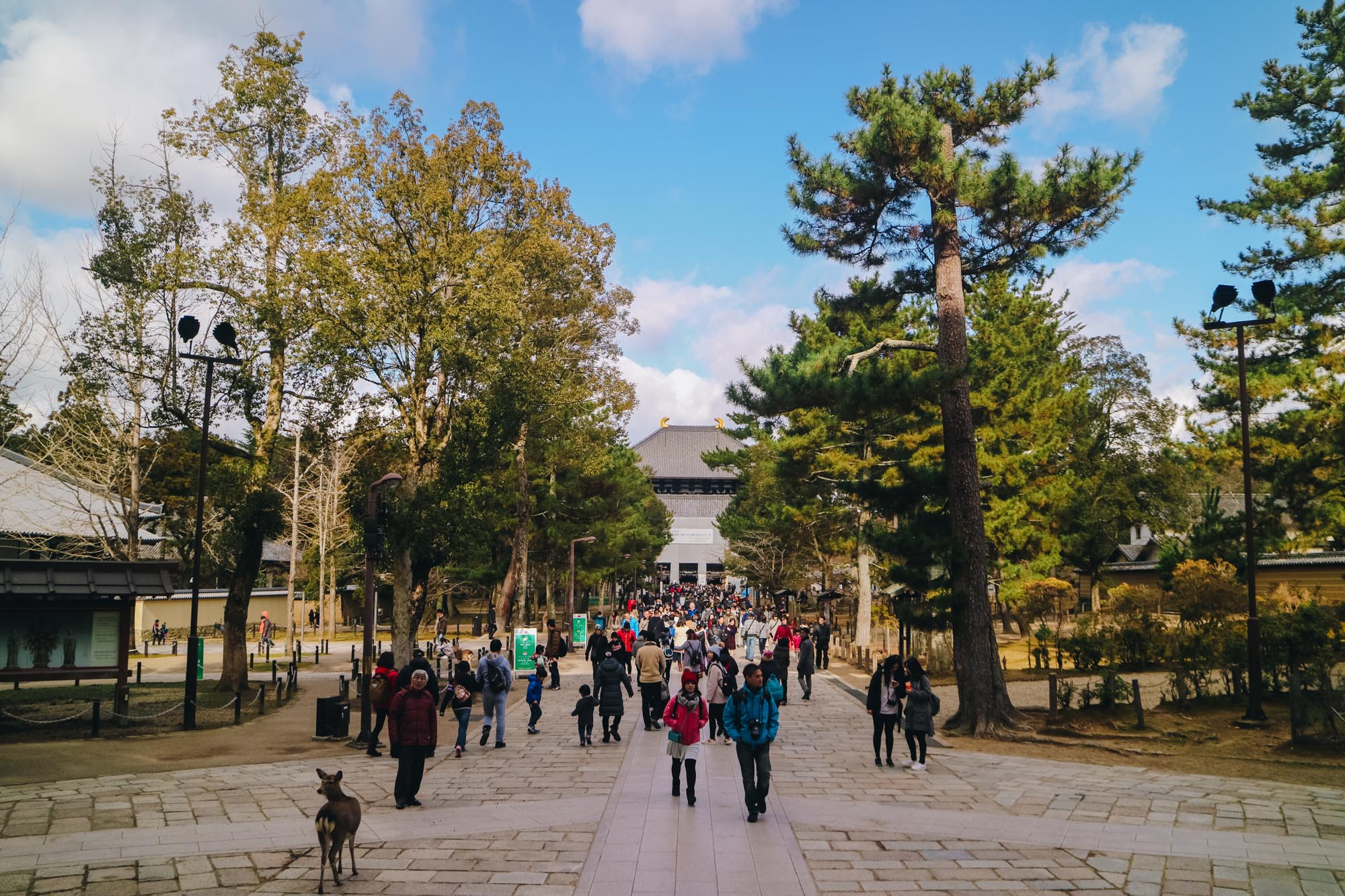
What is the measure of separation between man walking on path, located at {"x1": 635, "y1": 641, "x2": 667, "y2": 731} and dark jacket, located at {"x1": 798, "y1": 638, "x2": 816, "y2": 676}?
4.75 m

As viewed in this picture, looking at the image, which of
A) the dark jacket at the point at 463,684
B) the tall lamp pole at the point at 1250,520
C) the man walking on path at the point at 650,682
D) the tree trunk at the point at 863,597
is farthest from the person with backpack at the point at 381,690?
the tree trunk at the point at 863,597

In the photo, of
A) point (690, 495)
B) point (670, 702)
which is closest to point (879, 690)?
point (670, 702)

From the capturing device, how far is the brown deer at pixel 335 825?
7.15 meters

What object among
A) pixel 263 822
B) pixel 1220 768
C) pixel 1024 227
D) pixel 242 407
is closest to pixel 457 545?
pixel 242 407

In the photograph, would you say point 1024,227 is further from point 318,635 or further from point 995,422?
point 318,635

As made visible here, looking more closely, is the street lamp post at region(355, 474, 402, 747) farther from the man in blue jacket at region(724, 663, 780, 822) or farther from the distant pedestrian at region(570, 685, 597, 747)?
the man in blue jacket at region(724, 663, 780, 822)

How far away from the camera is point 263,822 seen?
9352 millimetres

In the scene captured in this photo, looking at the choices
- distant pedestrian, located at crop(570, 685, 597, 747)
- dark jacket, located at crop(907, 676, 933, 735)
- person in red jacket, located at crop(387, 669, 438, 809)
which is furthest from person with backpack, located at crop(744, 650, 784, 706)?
person in red jacket, located at crop(387, 669, 438, 809)

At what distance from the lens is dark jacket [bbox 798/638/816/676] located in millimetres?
20297

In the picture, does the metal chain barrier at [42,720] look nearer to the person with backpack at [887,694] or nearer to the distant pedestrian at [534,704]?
the distant pedestrian at [534,704]

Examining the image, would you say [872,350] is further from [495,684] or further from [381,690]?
[381,690]

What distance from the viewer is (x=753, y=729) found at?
9.12 metres

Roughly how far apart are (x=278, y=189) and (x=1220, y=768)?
2396 cm

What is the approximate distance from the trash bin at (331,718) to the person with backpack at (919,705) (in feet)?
30.8
